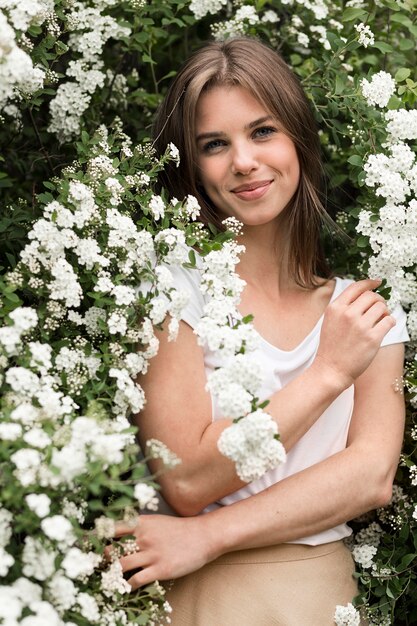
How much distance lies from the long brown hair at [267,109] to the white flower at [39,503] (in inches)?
56.3

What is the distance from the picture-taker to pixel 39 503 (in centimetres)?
180

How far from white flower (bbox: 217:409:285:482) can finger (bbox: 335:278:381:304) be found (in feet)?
2.58

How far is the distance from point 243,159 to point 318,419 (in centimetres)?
88

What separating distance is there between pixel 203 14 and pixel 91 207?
1.37 m

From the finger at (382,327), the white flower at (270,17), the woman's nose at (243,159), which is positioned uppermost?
the white flower at (270,17)

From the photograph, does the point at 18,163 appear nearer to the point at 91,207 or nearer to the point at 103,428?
the point at 91,207

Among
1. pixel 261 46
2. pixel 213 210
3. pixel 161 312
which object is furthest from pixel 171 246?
pixel 261 46

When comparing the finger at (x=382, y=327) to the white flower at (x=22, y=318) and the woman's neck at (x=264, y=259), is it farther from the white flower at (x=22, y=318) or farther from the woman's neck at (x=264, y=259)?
the white flower at (x=22, y=318)

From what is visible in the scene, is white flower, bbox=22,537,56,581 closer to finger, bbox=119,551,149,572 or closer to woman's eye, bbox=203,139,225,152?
finger, bbox=119,551,149,572

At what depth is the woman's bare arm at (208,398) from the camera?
8.04ft

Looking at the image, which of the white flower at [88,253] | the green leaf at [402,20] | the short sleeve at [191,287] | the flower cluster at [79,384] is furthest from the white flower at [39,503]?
the green leaf at [402,20]

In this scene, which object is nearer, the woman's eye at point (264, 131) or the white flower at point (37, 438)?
the white flower at point (37, 438)

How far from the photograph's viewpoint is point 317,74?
3461mm

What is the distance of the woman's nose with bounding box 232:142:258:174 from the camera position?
9.21ft
